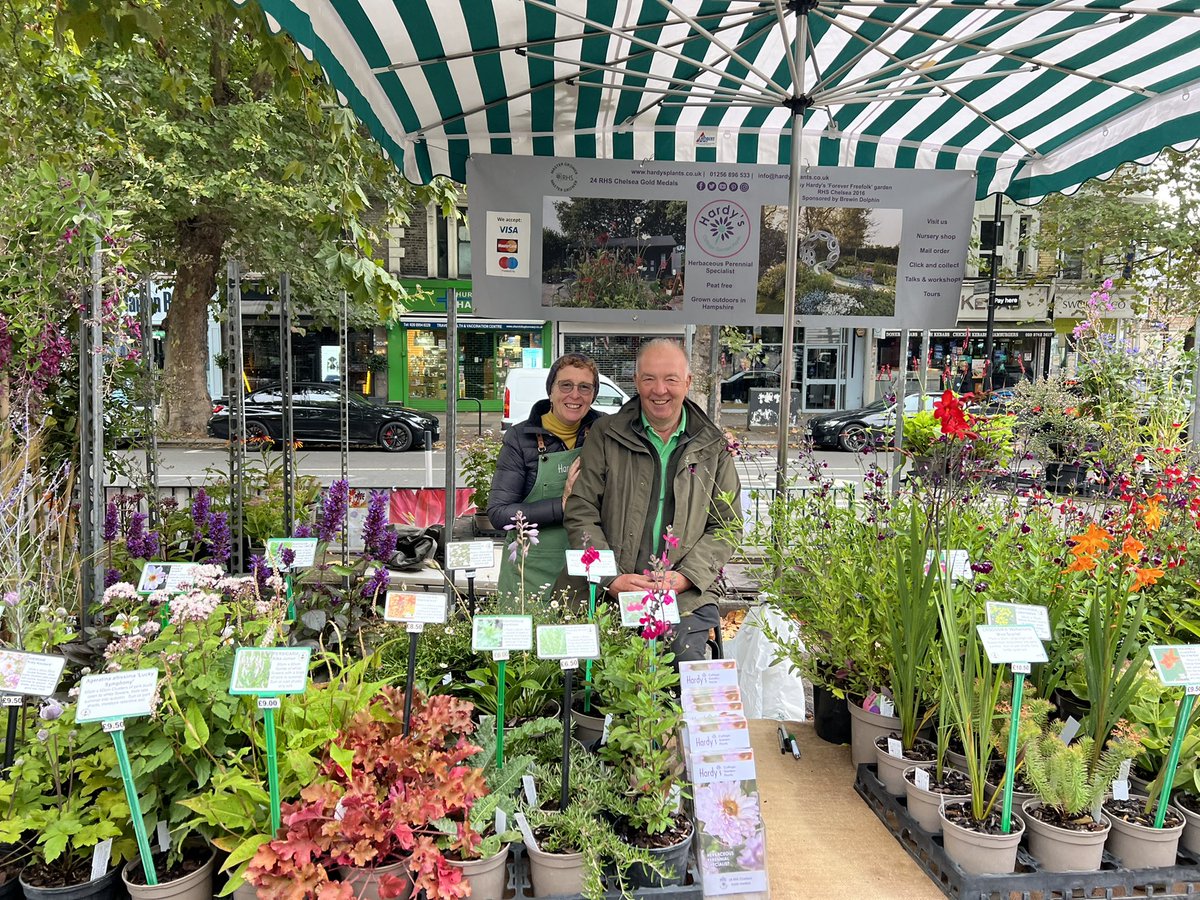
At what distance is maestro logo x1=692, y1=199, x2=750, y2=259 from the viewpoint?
3.79 m

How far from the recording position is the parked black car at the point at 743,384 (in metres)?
20.7

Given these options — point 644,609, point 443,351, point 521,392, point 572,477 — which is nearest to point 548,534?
point 572,477

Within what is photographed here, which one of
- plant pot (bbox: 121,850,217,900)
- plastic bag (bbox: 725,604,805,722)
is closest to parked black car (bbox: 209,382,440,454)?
plastic bag (bbox: 725,604,805,722)

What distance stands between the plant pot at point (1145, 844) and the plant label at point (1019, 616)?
0.43m

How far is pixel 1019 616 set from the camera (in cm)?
180

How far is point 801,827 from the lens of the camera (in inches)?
77.0

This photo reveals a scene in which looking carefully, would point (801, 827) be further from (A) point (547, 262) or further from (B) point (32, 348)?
(B) point (32, 348)

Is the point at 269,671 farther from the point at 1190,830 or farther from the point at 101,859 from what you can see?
the point at 1190,830

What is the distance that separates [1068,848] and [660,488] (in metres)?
1.42

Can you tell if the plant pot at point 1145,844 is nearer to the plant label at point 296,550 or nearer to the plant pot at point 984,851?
the plant pot at point 984,851

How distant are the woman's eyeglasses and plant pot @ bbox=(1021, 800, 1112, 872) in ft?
6.32

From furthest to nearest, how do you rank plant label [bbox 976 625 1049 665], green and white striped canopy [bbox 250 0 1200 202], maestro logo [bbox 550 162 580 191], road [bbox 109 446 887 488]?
road [bbox 109 446 887 488]
maestro logo [bbox 550 162 580 191]
green and white striped canopy [bbox 250 0 1200 202]
plant label [bbox 976 625 1049 665]

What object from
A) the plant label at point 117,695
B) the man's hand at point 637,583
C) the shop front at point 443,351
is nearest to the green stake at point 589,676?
the man's hand at point 637,583

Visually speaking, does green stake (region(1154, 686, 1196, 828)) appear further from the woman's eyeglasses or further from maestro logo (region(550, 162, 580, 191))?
maestro logo (region(550, 162, 580, 191))
